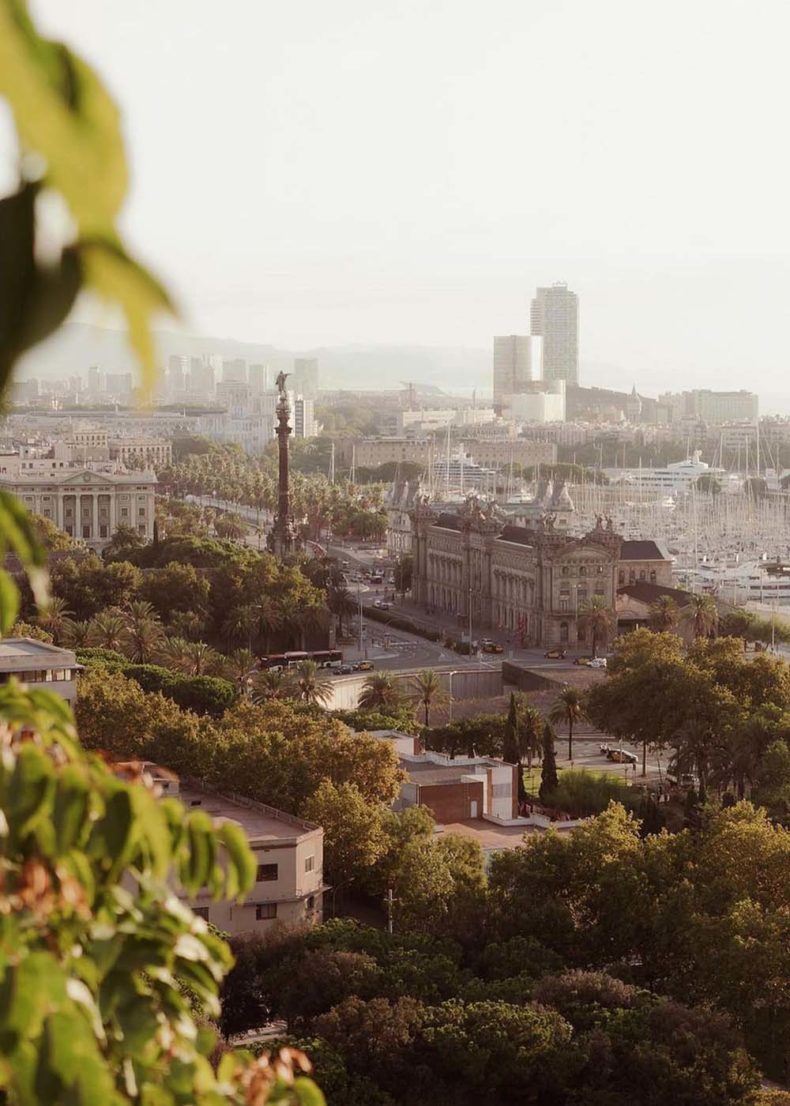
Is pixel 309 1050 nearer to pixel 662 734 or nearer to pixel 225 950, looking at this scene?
pixel 225 950

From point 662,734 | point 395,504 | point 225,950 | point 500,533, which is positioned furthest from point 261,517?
point 225,950

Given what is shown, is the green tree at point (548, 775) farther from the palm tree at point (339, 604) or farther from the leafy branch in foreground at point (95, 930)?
the leafy branch in foreground at point (95, 930)

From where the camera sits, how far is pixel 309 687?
5144 centimetres

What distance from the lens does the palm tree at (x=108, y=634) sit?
57.4m

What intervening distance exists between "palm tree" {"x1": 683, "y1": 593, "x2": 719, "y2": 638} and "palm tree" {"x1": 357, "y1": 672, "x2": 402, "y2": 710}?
56.8ft

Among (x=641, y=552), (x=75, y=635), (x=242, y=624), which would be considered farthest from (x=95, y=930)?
(x=641, y=552)

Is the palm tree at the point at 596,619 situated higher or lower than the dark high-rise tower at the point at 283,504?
lower

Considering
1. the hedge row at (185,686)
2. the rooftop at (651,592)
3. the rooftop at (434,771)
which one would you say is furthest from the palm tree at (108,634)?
the rooftop at (651,592)

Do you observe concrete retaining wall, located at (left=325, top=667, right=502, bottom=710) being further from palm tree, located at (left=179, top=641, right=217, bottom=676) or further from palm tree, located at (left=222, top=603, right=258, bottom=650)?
palm tree, located at (left=222, top=603, right=258, bottom=650)

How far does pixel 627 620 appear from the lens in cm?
7212

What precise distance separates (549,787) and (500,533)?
36.5 meters

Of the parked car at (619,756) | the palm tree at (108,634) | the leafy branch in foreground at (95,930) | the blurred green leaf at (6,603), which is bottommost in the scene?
the parked car at (619,756)

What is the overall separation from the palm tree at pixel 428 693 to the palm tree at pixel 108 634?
392 inches

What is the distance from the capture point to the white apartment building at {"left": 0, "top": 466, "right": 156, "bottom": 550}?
331 feet
